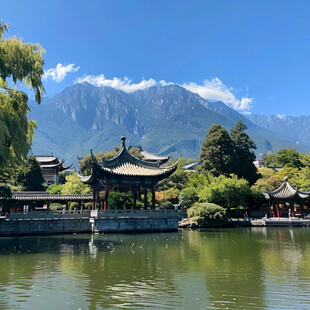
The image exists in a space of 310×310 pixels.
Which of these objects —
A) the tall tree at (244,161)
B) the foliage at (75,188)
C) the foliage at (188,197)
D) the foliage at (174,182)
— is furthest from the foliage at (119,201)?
the tall tree at (244,161)

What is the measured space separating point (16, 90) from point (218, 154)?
105ft

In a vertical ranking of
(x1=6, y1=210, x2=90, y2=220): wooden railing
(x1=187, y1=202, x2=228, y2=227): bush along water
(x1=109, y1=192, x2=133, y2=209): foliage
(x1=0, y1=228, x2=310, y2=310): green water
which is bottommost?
(x1=0, y1=228, x2=310, y2=310): green water

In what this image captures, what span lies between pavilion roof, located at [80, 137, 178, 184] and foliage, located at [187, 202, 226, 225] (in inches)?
261

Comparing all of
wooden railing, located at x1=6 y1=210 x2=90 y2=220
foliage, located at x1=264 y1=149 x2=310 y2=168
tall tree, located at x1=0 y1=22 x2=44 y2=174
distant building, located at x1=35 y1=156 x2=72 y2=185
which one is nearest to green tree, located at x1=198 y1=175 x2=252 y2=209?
wooden railing, located at x1=6 y1=210 x2=90 y2=220

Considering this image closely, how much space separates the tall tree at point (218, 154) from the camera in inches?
1649

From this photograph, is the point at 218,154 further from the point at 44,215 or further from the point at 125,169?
the point at 44,215

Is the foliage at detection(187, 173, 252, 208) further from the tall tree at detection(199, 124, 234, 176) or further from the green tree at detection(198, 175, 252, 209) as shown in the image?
the tall tree at detection(199, 124, 234, 176)

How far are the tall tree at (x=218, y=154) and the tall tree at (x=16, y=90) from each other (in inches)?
1174

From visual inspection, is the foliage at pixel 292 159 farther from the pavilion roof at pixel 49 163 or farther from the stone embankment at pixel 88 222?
the pavilion roof at pixel 49 163

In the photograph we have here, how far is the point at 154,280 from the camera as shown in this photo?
9305 millimetres

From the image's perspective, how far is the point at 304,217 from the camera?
35.2 metres

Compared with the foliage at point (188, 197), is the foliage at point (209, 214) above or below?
below

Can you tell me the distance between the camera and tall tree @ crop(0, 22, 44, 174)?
14.6m

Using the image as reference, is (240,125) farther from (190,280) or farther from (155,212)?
(190,280)
